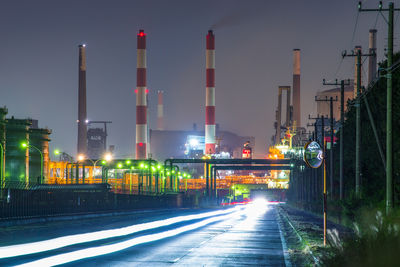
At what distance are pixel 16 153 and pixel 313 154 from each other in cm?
6675

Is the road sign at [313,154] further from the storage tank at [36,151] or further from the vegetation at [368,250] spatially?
the storage tank at [36,151]

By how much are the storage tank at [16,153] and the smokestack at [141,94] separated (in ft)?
119

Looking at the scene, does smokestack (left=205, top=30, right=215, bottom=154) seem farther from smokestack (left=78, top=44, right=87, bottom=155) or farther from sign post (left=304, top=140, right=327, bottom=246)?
sign post (left=304, top=140, right=327, bottom=246)

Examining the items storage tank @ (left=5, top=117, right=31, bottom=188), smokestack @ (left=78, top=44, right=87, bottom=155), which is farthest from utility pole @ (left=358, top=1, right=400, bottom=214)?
smokestack @ (left=78, top=44, right=87, bottom=155)

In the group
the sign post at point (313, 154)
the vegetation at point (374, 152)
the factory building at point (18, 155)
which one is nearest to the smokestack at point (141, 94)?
the factory building at point (18, 155)

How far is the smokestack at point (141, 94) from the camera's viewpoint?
382 feet

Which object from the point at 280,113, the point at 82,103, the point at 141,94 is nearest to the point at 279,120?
the point at 280,113

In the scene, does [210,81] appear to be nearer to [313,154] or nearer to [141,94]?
[141,94]

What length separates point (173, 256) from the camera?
1587 cm

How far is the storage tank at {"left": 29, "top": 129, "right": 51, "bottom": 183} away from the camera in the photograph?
87.0 m

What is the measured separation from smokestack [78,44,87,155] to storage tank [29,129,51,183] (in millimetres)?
21687

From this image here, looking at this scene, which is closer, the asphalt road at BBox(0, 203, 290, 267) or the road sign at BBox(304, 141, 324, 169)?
the asphalt road at BBox(0, 203, 290, 267)

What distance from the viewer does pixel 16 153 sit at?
78688 mm

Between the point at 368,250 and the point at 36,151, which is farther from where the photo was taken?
the point at 36,151
